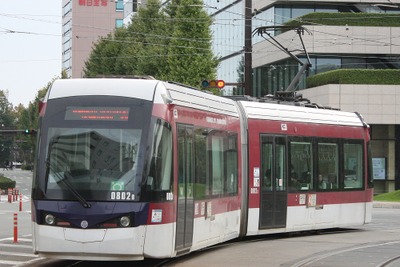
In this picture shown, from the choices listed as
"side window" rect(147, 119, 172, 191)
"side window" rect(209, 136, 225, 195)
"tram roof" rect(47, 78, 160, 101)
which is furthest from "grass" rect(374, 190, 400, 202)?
"tram roof" rect(47, 78, 160, 101)

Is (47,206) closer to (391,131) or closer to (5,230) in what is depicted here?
(5,230)

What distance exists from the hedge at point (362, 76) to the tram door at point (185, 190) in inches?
1516

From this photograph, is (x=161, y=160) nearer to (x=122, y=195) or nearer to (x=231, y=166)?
(x=122, y=195)

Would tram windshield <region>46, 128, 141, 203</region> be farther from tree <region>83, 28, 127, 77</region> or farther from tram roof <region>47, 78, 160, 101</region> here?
tree <region>83, 28, 127, 77</region>

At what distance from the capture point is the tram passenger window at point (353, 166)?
23.6 m

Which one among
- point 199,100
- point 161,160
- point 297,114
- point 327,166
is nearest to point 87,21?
point 327,166

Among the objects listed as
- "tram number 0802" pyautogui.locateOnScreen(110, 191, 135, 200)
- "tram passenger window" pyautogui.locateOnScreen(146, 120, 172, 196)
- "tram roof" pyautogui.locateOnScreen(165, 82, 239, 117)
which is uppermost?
"tram roof" pyautogui.locateOnScreen(165, 82, 239, 117)

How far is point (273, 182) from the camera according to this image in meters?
20.7

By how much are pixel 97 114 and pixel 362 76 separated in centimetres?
4094

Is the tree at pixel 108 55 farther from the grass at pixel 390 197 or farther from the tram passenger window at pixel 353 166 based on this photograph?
the tram passenger window at pixel 353 166

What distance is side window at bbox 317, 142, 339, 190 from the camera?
2246cm

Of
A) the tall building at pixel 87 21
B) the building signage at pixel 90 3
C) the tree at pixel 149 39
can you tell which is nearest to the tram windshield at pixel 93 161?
the tree at pixel 149 39

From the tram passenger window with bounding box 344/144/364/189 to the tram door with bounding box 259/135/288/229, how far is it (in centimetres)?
301

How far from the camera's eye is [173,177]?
48.5ft
